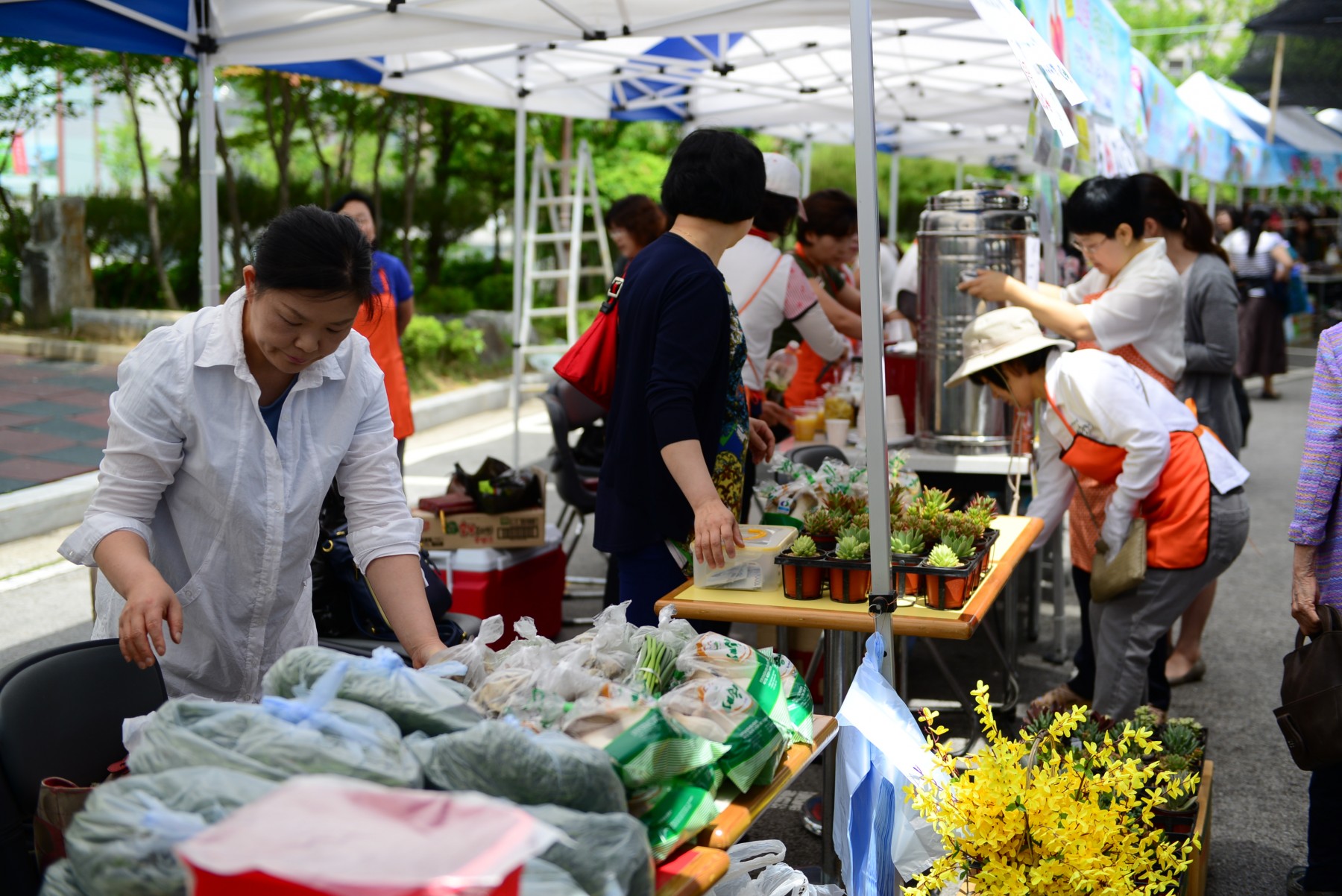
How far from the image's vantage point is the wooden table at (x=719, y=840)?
147 cm

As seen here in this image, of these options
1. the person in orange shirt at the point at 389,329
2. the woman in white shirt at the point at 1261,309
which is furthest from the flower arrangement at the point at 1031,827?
the woman in white shirt at the point at 1261,309

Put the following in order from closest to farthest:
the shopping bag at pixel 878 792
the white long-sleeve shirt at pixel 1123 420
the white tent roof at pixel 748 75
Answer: the shopping bag at pixel 878 792
the white long-sleeve shirt at pixel 1123 420
the white tent roof at pixel 748 75

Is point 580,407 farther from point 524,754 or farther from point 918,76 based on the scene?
point 918,76

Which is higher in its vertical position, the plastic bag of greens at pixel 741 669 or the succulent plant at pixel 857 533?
the succulent plant at pixel 857 533

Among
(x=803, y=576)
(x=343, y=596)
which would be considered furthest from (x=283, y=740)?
(x=343, y=596)

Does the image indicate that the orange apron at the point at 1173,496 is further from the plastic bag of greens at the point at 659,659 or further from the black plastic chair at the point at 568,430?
the black plastic chair at the point at 568,430

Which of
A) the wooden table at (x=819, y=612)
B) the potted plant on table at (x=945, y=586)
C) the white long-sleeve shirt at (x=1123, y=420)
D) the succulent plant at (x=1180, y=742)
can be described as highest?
the white long-sleeve shirt at (x=1123, y=420)

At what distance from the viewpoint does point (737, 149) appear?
2709 mm

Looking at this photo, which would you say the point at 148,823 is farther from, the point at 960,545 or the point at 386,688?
the point at 960,545

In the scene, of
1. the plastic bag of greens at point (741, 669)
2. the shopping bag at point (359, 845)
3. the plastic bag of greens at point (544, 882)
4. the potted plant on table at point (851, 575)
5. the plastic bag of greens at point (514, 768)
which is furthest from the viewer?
the potted plant on table at point (851, 575)

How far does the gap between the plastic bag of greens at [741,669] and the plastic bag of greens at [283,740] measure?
0.58 metres

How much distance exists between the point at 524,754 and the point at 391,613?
87 cm

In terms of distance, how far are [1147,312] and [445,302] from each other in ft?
34.4

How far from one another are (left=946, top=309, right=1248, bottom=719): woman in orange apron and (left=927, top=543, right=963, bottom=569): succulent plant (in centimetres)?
82
